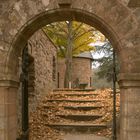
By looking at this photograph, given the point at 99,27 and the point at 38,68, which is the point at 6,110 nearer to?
the point at 99,27

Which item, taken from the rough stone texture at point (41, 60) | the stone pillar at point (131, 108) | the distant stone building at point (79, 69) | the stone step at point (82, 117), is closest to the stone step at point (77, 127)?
the stone step at point (82, 117)

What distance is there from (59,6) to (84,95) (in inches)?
377

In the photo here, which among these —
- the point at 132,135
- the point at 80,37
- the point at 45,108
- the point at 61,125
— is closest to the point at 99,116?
the point at 61,125

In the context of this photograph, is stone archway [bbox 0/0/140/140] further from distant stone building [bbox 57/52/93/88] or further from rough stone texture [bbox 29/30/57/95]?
distant stone building [bbox 57/52/93/88]

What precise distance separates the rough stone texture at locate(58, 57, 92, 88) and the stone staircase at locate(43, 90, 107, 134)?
36.4 feet

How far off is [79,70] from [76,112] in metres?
14.7

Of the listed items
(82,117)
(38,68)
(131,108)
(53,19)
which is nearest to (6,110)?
(53,19)

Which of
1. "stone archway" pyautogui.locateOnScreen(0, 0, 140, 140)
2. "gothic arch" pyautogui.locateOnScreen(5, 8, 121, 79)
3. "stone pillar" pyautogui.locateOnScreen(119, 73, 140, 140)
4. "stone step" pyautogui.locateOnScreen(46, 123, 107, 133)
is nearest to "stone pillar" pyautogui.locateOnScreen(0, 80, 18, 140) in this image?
"stone archway" pyautogui.locateOnScreen(0, 0, 140, 140)

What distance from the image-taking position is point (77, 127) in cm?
1095

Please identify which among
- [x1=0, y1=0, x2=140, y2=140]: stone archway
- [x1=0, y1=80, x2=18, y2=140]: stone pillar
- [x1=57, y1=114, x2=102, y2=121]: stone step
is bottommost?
[x1=57, y1=114, x2=102, y2=121]: stone step

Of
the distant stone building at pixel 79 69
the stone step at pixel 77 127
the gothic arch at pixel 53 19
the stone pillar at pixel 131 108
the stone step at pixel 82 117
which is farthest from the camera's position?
the distant stone building at pixel 79 69

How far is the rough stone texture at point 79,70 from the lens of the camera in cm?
2641

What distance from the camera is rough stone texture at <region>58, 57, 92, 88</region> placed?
26406 millimetres

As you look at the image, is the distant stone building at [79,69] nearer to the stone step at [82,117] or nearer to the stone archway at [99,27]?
the stone step at [82,117]
